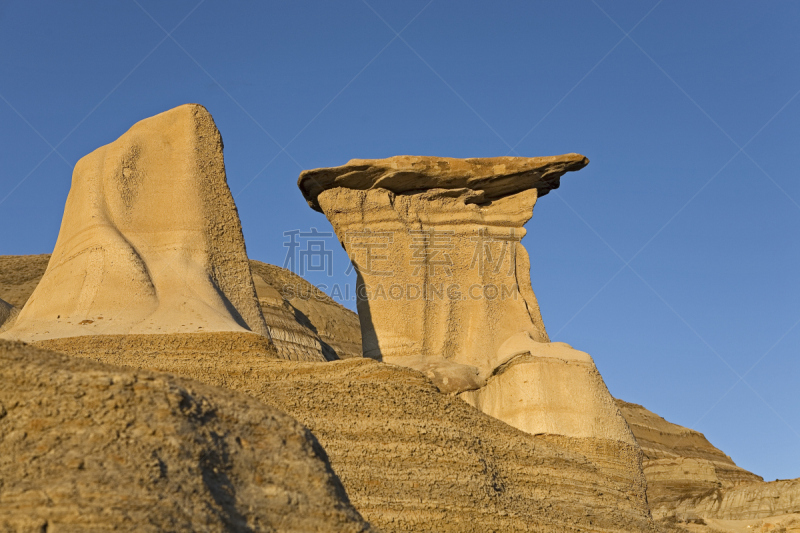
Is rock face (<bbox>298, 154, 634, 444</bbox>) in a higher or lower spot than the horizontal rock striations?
lower

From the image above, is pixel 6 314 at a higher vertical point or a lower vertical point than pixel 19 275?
lower

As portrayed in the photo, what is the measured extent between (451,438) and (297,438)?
5398mm

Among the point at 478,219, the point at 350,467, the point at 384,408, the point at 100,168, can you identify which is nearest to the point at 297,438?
the point at 350,467

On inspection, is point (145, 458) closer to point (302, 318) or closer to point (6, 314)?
point (6, 314)

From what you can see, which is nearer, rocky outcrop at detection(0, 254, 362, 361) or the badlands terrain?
the badlands terrain

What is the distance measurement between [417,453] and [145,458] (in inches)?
234

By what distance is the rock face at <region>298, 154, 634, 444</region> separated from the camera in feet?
61.8

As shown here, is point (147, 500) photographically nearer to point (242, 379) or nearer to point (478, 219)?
point (242, 379)

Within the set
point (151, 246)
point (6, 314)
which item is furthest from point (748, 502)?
point (6, 314)

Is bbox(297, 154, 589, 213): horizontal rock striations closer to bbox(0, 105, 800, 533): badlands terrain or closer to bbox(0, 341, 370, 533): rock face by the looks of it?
bbox(0, 105, 800, 533): badlands terrain

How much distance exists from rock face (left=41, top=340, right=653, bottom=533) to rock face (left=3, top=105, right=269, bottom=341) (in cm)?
106

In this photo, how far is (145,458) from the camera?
6148 millimetres

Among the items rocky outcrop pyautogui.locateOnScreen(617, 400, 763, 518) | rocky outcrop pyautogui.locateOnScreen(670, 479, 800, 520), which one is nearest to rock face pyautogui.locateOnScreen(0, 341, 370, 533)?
rocky outcrop pyautogui.locateOnScreen(670, 479, 800, 520)

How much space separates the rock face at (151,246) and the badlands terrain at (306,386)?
4cm
